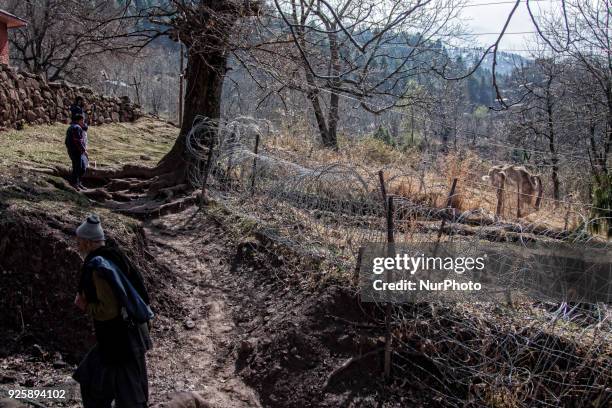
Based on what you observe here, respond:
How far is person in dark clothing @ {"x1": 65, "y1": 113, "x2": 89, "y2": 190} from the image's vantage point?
8664mm

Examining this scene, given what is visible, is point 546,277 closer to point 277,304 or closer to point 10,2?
point 277,304

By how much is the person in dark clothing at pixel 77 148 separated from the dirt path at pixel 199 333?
2.29m

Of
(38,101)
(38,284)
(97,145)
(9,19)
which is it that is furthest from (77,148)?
(9,19)

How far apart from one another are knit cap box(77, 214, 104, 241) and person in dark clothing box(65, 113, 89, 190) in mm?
6199

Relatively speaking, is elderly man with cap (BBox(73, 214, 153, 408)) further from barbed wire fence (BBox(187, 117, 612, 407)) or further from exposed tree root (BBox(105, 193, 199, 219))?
exposed tree root (BBox(105, 193, 199, 219))

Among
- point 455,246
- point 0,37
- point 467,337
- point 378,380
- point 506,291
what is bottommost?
point 378,380

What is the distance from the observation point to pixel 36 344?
4.11 meters

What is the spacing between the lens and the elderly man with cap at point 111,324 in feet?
9.85

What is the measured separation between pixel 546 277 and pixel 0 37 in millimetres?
17065

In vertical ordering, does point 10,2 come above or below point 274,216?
above

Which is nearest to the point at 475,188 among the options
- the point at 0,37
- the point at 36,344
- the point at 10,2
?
the point at 36,344

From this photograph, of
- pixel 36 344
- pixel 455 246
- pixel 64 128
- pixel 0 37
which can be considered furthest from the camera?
pixel 0 37

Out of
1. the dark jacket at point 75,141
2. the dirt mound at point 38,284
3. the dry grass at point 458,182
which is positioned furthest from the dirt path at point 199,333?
the dark jacket at point 75,141

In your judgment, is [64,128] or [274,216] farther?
[64,128]
